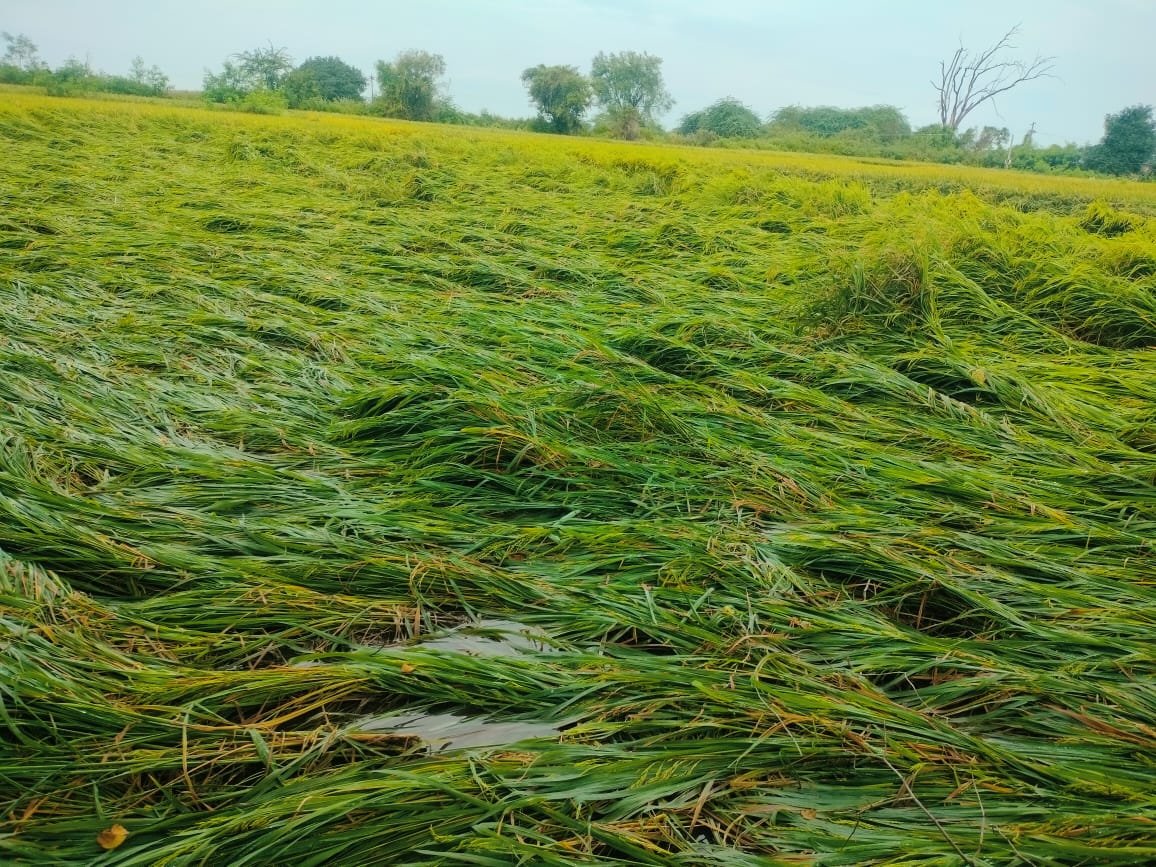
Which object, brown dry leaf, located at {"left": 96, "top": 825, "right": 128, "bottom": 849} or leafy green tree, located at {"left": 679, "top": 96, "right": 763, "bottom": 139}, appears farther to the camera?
leafy green tree, located at {"left": 679, "top": 96, "right": 763, "bottom": 139}

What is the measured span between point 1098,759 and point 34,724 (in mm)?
1788

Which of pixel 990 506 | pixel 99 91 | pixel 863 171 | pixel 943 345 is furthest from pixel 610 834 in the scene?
pixel 99 91

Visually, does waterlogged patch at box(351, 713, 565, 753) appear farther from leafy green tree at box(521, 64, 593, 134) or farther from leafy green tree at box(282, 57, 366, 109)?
leafy green tree at box(282, 57, 366, 109)

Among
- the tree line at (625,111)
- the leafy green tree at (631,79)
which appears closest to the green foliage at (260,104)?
the tree line at (625,111)

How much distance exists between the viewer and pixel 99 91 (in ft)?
79.5

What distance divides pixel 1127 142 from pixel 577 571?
2402cm

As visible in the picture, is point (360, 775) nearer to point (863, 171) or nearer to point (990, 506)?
point (990, 506)

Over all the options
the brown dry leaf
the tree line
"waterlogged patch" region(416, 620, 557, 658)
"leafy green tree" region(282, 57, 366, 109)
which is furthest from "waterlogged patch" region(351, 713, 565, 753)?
"leafy green tree" region(282, 57, 366, 109)

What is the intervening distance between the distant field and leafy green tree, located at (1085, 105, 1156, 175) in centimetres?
1925

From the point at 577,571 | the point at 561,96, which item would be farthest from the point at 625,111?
the point at 577,571

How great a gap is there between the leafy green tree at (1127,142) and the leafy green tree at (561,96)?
1931cm

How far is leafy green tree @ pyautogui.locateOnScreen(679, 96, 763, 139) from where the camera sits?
110ft

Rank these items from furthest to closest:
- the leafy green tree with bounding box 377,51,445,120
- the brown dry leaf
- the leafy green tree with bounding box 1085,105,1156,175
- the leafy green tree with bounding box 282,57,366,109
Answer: the leafy green tree with bounding box 282,57,366,109 < the leafy green tree with bounding box 377,51,445,120 < the leafy green tree with bounding box 1085,105,1156,175 < the brown dry leaf

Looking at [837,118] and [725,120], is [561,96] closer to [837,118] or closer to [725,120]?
[725,120]
